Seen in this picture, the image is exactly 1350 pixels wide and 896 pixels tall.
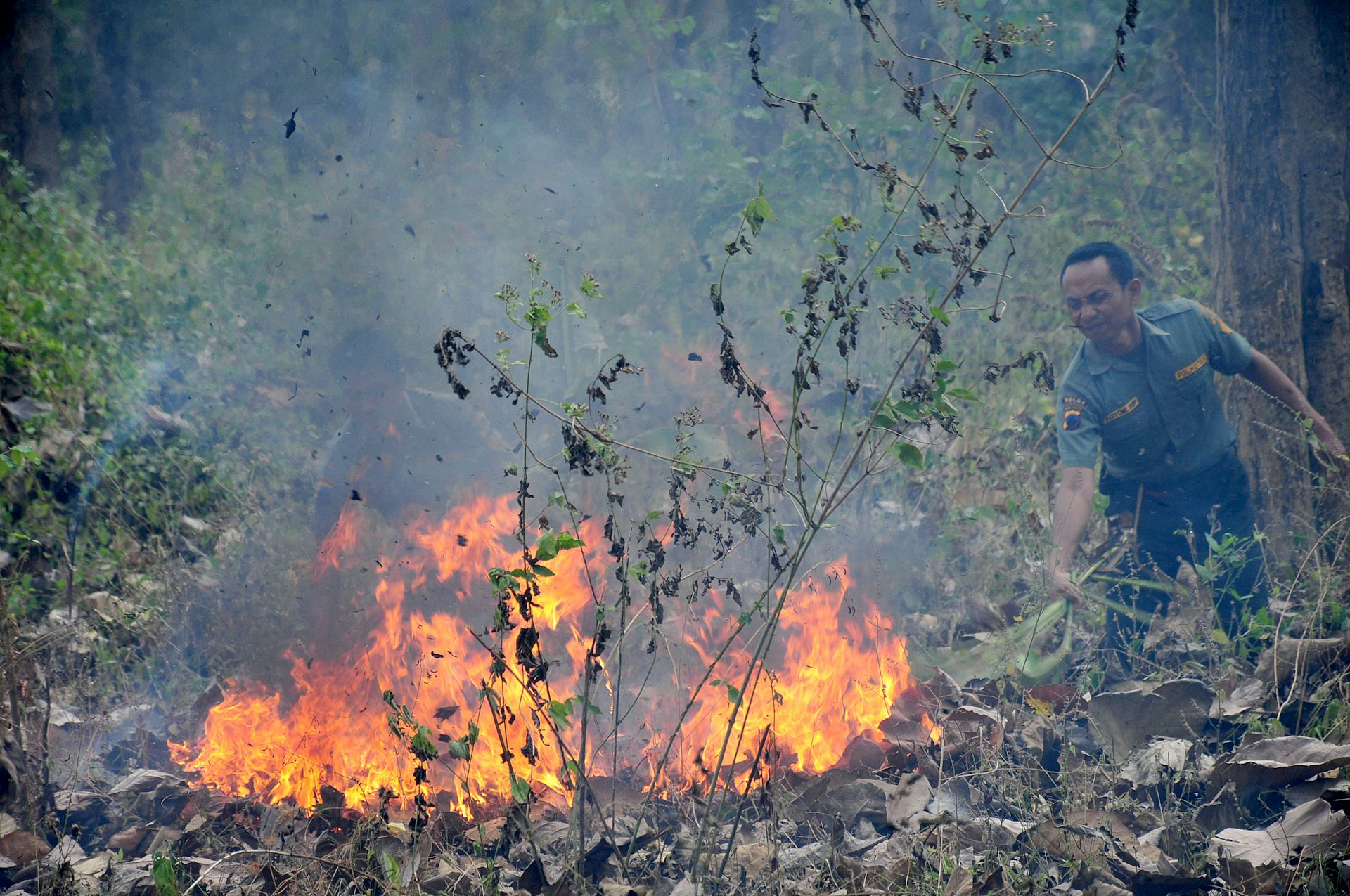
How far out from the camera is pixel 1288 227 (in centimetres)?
496

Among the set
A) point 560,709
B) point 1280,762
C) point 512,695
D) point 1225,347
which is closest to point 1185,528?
point 1225,347

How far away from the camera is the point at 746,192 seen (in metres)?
8.24

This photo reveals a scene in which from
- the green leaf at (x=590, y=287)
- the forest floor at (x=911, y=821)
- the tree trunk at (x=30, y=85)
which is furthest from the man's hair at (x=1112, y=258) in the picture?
the tree trunk at (x=30, y=85)

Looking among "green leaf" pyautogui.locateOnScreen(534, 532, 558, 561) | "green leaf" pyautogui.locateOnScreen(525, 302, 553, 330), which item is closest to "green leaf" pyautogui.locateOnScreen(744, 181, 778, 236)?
"green leaf" pyautogui.locateOnScreen(525, 302, 553, 330)

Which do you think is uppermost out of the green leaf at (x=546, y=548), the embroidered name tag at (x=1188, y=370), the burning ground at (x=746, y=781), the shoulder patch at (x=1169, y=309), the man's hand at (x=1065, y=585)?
the shoulder patch at (x=1169, y=309)

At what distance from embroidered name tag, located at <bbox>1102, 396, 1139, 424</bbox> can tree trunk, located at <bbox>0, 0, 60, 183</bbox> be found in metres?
11.8

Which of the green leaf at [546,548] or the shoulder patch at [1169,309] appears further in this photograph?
the shoulder patch at [1169,309]

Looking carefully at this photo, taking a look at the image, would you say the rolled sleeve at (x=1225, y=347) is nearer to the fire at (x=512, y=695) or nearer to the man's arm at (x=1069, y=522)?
the man's arm at (x=1069, y=522)

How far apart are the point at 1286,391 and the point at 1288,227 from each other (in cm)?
113

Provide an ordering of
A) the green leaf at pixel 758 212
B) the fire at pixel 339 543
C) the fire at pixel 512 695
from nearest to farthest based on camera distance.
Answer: the green leaf at pixel 758 212, the fire at pixel 512 695, the fire at pixel 339 543

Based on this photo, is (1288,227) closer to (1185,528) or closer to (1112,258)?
(1112,258)

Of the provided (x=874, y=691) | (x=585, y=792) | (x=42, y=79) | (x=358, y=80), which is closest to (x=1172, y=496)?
(x=874, y=691)

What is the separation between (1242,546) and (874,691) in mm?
2278

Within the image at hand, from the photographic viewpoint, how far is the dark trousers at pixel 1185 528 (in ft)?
15.0
